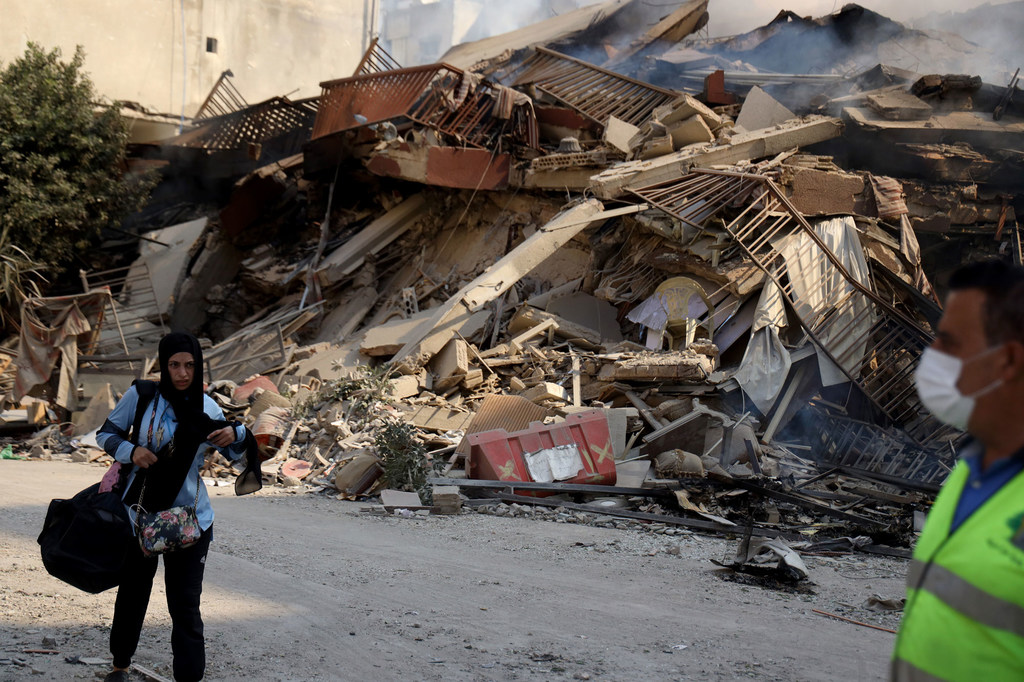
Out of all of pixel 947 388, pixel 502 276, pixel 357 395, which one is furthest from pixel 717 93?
pixel 947 388

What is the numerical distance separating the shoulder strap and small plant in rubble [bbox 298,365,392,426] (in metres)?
8.14

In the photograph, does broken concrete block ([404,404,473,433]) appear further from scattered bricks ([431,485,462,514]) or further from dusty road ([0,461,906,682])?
dusty road ([0,461,906,682])

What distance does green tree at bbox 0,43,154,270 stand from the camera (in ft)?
57.6

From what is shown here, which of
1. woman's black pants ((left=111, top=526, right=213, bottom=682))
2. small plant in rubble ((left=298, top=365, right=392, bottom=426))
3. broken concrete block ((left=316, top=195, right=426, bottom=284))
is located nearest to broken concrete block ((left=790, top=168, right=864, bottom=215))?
small plant in rubble ((left=298, top=365, right=392, bottom=426))

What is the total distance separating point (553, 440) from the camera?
9688 mm

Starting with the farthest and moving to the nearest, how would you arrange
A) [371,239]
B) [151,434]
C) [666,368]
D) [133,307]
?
1. [133,307]
2. [371,239]
3. [666,368]
4. [151,434]

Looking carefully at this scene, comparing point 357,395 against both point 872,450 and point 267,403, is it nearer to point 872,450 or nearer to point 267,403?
point 267,403

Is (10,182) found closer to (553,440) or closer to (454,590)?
(553,440)

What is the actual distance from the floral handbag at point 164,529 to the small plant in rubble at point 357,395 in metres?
8.22

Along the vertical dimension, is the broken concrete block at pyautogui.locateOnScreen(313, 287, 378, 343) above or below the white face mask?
below

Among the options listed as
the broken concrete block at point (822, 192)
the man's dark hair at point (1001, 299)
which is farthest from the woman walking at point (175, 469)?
the broken concrete block at point (822, 192)

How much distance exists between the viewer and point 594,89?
18375 mm

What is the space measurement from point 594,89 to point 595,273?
Result: 202 inches

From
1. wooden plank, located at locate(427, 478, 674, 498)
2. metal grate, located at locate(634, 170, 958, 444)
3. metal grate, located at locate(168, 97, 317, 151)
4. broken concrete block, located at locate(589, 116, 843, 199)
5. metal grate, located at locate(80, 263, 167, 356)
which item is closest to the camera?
wooden plank, located at locate(427, 478, 674, 498)
